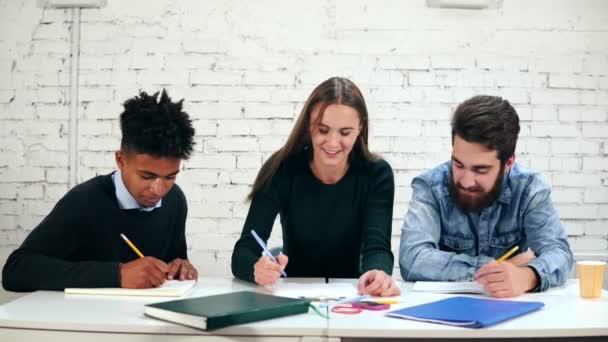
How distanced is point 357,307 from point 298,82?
1776 mm

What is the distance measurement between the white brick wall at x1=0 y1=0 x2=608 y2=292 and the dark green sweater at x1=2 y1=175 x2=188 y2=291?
0.96 m

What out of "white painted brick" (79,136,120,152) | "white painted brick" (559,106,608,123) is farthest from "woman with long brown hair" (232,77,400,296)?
"white painted brick" (559,106,608,123)

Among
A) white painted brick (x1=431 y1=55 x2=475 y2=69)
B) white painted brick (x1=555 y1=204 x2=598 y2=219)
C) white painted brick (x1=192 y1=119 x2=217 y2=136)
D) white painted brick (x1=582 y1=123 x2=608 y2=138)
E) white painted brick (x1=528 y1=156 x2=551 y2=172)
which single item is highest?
white painted brick (x1=431 y1=55 x2=475 y2=69)

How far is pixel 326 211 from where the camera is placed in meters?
2.41

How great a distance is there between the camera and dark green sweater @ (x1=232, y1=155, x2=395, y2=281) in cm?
237

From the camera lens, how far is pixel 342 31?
132 inches

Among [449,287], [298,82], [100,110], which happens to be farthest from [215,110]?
[449,287]

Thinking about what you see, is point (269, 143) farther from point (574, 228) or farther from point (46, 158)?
point (574, 228)

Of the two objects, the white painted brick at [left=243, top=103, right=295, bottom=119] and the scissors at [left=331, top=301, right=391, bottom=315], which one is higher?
the white painted brick at [left=243, top=103, right=295, bottom=119]

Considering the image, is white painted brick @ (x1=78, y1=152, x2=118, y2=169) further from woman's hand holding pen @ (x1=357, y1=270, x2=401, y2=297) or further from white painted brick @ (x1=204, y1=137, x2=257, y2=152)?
woman's hand holding pen @ (x1=357, y1=270, x2=401, y2=297)

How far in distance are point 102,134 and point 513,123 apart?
6.31 ft

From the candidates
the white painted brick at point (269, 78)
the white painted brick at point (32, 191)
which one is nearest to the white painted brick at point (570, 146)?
the white painted brick at point (269, 78)

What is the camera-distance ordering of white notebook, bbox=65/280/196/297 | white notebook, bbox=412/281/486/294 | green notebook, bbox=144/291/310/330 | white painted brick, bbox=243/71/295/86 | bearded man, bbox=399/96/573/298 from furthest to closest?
1. white painted brick, bbox=243/71/295/86
2. bearded man, bbox=399/96/573/298
3. white notebook, bbox=412/281/486/294
4. white notebook, bbox=65/280/196/297
5. green notebook, bbox=144/291/310/330

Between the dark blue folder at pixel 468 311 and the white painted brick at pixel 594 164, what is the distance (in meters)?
1.79
